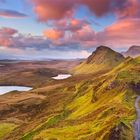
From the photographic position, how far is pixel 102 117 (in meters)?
168

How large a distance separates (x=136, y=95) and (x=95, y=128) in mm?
59270

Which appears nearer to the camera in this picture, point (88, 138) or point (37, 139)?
point (88, 138)

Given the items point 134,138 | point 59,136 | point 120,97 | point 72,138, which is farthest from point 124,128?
point 120,97

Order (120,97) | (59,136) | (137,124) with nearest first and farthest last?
(137,124) → (59,136) → (120,97)

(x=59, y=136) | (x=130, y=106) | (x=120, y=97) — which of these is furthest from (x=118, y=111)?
(x=120, y=97)

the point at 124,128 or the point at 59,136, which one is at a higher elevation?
the point at 124,128

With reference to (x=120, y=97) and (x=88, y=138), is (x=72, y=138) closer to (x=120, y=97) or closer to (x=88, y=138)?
(x=88, y=138)

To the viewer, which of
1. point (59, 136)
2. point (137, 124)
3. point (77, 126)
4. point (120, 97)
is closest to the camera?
point (137, 124)

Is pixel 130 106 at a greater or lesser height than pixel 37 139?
greater

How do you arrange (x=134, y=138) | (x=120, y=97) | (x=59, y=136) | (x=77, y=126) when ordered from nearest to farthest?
(x=134, y=138) → (x=59, y=136) → (x=77, y=126) → (x=120, y=97)

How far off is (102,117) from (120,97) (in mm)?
31997

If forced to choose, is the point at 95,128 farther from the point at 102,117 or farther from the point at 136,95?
the point at 136,95

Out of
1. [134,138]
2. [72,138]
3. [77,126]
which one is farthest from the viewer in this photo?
[77,126]

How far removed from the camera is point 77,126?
16588 centimetres
